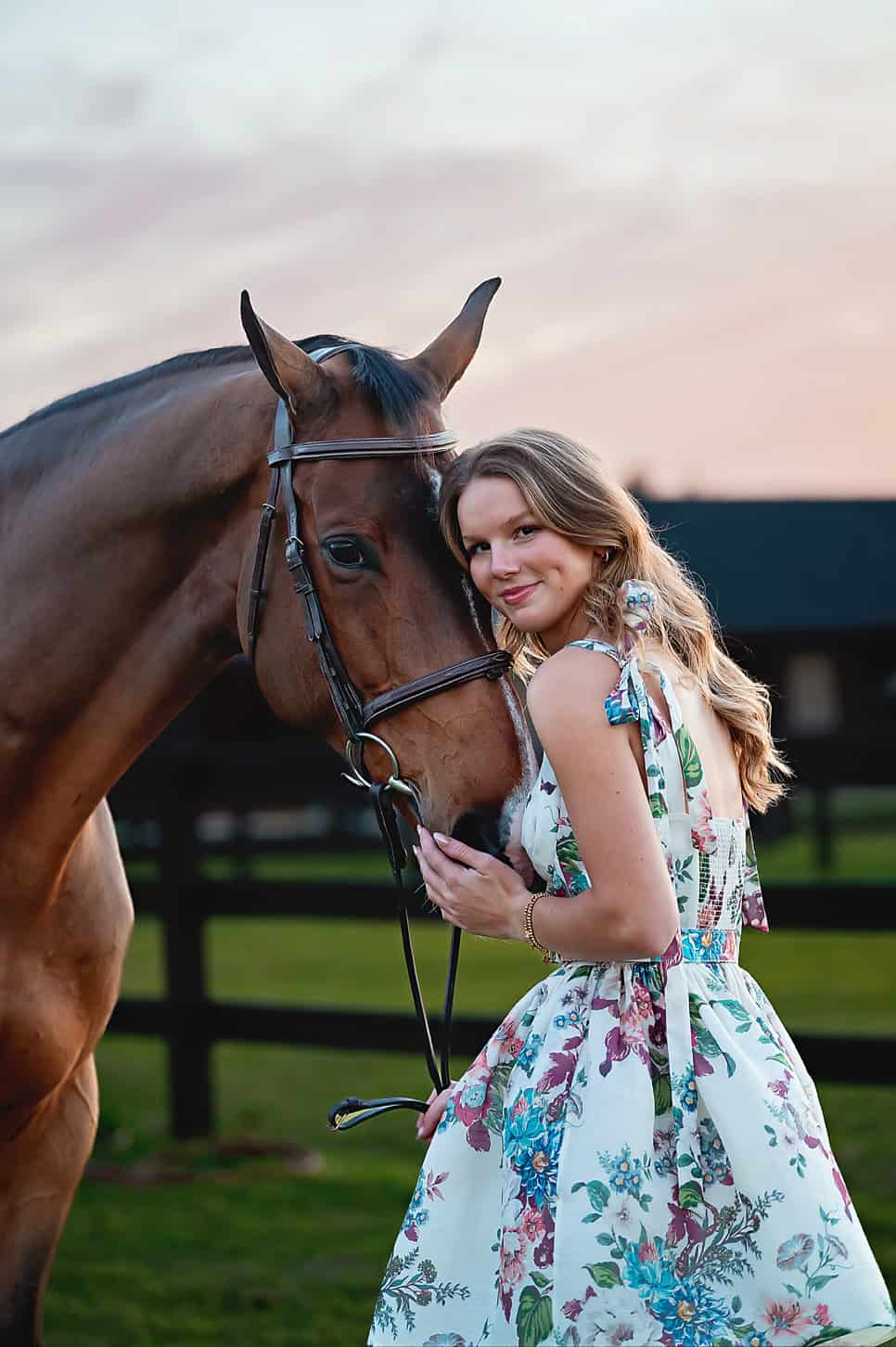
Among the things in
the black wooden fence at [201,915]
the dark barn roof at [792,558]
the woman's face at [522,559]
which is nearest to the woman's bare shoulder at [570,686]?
the woman's face at [522,559]

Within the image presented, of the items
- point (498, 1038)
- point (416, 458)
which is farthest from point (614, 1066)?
point (416, 458)

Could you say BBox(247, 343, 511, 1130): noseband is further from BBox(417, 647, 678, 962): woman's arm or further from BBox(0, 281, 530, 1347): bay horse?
BBox(417, 647, 678, 962): woman's arm

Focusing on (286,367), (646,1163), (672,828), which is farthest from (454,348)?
(646,1163)

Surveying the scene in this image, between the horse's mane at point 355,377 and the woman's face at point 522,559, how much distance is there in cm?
32

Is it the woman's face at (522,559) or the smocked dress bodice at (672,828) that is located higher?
the woman's face at (522,559)

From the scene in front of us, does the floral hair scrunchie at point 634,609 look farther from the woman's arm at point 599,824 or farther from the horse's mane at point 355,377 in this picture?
the horse's mane at point 355,377

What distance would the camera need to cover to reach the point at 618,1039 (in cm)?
179

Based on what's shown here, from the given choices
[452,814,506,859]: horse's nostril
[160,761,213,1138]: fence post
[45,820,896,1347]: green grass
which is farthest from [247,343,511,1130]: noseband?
[160,761,213,1138]: fence post

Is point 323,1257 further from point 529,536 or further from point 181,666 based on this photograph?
point 529,536

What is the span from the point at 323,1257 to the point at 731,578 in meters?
4.30

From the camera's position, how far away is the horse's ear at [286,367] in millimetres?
2092

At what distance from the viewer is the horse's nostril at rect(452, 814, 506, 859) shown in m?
1.94

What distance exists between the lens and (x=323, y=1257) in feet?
13.8

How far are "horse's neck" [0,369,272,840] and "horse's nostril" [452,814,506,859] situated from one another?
2.15ft
